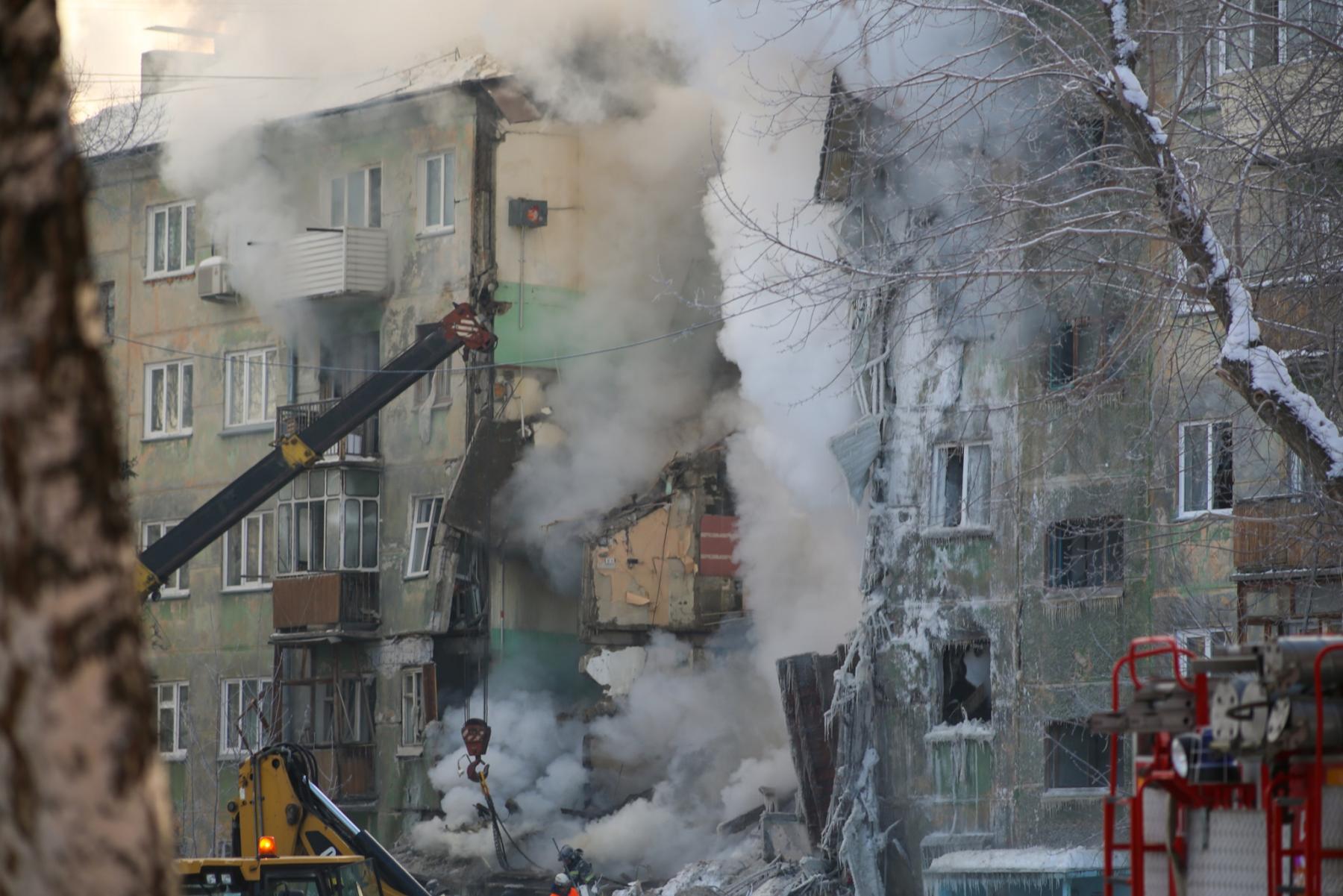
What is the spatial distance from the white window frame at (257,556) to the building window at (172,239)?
605 centimetres

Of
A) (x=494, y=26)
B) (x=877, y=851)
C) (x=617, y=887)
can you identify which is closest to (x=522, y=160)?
(x=494, y=26)

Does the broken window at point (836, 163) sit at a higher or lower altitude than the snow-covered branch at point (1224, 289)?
higher

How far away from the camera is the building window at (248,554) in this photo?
41219 millimetres

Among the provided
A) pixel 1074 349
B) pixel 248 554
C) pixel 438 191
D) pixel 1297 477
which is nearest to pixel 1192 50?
pixel 1297 477

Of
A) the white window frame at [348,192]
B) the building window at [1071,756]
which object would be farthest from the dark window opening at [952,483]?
the white window frame at [348,192]

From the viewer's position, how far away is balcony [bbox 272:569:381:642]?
127ft

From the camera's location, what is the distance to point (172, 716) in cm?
4234

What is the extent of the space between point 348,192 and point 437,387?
4969 millimetres

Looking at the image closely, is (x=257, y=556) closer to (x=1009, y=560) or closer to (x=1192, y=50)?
(x=1009, y=560)

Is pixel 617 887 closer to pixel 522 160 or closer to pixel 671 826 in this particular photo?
pixel 671 826

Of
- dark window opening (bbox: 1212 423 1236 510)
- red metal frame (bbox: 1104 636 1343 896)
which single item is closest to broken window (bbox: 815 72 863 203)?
dark window opening (bbox: 1212 423 1236 510)

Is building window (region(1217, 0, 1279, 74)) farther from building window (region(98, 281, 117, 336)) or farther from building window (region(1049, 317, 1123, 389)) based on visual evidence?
building window (region(98, 281, 117, 336))

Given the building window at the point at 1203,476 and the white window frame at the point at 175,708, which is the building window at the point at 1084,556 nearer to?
the building window at the point at 1203,476

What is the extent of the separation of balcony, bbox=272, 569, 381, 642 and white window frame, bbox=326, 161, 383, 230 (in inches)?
285
